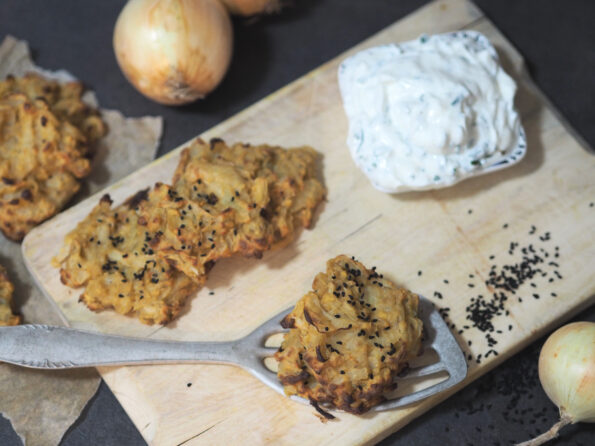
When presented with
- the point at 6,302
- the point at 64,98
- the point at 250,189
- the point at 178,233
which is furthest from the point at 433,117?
the point at 6,302

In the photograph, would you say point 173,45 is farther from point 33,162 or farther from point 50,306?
point 50,306

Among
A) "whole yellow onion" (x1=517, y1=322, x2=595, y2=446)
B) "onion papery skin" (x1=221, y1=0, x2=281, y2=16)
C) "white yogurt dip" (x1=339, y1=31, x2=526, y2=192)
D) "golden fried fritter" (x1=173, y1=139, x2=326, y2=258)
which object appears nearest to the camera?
"whole yellow onion" (x1=517, y1=322, x2=595, y2=446)

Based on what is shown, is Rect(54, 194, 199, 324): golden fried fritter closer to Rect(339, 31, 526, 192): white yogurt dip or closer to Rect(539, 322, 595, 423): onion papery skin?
Rect(339, 31, 526, 192): white yogurt dip

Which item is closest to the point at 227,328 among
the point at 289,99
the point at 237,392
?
the point at 237,392

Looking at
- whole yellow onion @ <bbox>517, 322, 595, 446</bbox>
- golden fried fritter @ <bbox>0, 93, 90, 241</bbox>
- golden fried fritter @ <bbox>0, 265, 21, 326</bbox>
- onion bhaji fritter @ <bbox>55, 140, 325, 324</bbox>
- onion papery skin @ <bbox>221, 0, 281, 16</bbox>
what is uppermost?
onion papery skin @ <bbox>221, 0, 281, 16</bbox>

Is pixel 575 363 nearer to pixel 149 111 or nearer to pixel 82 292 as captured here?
pixel 82 292

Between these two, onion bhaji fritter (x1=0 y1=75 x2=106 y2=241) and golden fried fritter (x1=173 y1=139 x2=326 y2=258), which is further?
onion bhaji fritter (x1=0 y1=75 x2=106 y2=241)

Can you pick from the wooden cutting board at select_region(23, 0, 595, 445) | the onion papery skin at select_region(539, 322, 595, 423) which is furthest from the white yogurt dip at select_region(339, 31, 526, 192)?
the onion papery skin at select_region(539, 322, 595, 423)
